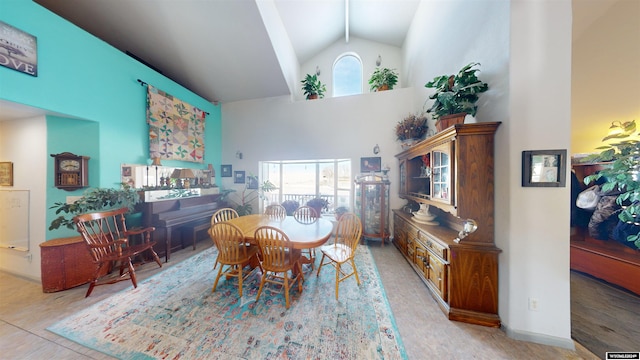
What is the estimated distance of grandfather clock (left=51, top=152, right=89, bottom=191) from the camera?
254cm

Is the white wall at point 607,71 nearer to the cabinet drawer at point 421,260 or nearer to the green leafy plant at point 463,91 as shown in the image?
the green leafy plant at point 463,91

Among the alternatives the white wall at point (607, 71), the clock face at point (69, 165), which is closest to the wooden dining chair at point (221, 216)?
the clock face at point (69, 165)

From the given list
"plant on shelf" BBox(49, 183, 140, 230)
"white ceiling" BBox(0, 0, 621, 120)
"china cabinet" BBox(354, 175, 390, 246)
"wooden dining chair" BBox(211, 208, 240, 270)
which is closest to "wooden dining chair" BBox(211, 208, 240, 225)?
"wooden dining chair" BBox(211, 208, 240, 270)

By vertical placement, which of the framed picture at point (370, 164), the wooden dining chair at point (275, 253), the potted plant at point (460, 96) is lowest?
the wooden dining chair at point (275, 253)

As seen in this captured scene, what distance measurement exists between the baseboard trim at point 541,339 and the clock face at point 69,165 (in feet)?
18.1

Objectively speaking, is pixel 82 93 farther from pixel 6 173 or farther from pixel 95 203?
pixel 6 173

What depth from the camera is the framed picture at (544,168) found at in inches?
58.6

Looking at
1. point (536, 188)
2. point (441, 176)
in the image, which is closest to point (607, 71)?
point (536, 188)

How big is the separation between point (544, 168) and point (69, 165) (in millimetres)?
5605

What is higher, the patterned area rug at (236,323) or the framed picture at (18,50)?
the framed picture at (18,50)

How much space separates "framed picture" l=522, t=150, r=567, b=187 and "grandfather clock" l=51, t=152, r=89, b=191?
5.32m

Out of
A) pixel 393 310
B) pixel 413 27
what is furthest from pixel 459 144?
pixel 413 27

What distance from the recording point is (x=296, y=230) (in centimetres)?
242

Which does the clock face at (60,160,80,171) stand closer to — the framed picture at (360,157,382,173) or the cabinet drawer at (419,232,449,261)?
the framed picture at (360,157,382,173)
